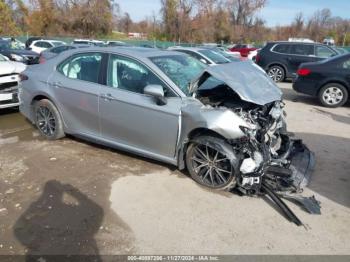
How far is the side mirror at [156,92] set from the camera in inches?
167

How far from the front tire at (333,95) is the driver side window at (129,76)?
6390 millimetres

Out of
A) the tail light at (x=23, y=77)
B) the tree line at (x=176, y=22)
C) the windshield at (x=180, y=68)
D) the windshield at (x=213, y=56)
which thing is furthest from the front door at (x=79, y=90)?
the tree line at (x=176, y=22)

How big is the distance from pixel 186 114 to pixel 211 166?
28.2 inches

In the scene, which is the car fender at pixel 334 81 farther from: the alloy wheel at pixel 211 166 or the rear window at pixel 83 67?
the rear window at pixel 83 67

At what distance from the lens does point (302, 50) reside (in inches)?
537

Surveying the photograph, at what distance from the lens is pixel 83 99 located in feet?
16.8

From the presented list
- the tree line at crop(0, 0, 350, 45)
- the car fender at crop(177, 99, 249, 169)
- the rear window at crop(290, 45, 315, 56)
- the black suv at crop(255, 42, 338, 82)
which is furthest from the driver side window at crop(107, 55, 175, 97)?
the tree line at crop(0, 0, 350, 45)

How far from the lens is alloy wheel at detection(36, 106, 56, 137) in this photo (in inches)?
228

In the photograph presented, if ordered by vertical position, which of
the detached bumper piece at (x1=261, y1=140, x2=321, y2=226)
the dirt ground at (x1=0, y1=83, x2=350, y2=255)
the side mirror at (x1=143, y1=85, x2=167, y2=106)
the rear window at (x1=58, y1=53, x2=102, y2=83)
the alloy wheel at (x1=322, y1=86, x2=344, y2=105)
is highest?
the rear window at (x1=58, y1=53, x2=102, y2=83)

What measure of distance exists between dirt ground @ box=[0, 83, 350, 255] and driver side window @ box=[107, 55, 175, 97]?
3.69 feet

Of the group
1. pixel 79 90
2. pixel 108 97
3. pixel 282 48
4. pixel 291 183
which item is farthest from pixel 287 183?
pixel 282 48

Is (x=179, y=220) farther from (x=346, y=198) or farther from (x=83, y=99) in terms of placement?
(x=83, y=99)

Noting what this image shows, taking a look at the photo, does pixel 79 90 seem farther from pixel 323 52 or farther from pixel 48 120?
pixel 323 52

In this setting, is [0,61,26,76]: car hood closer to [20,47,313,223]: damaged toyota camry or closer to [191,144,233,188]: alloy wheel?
[20,47,313,223]: damaged toyota camry
